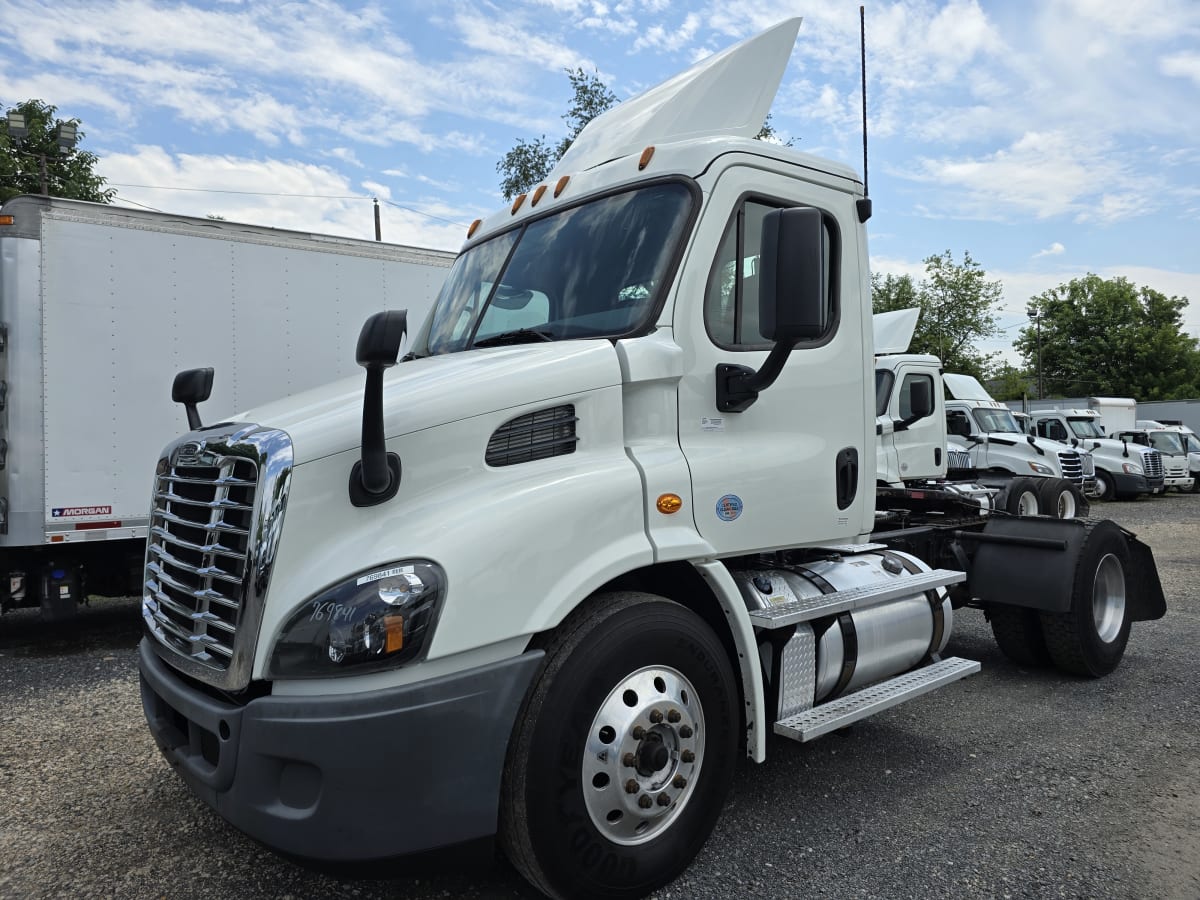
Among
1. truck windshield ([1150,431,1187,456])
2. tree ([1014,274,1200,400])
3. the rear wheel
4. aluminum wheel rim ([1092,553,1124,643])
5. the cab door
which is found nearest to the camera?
the cab door

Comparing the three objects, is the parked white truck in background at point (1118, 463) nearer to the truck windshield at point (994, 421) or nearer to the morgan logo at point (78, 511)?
Answer: the truck windshield at point (994, 421)

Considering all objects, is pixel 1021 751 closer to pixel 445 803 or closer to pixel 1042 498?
pixel 445 803

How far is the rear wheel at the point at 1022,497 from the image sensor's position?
1104 cm

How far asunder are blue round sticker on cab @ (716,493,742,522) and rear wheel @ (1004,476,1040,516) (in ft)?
28.9

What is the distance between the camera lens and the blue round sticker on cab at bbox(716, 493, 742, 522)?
3.35 meters

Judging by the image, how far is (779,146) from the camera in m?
3.75

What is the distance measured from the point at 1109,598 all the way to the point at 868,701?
3174mm

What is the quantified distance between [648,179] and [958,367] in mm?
46207

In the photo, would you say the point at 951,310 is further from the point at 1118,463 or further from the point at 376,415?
the point at 376,415

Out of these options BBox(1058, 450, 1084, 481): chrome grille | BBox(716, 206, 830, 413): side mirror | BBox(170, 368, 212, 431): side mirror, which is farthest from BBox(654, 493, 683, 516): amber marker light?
BBox(1058, 450, 1084, 481): chrome grille

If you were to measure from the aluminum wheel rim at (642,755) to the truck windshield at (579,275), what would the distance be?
1.35 meters

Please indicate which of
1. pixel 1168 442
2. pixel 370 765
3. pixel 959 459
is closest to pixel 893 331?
pixel 959 459

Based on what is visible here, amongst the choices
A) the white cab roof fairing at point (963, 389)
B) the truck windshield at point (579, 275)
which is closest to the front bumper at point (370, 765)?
the truck windshield at point (579, 275)

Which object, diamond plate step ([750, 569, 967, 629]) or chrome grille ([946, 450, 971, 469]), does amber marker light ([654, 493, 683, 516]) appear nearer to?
diamond plate step ([750, 569, 967, 629])
